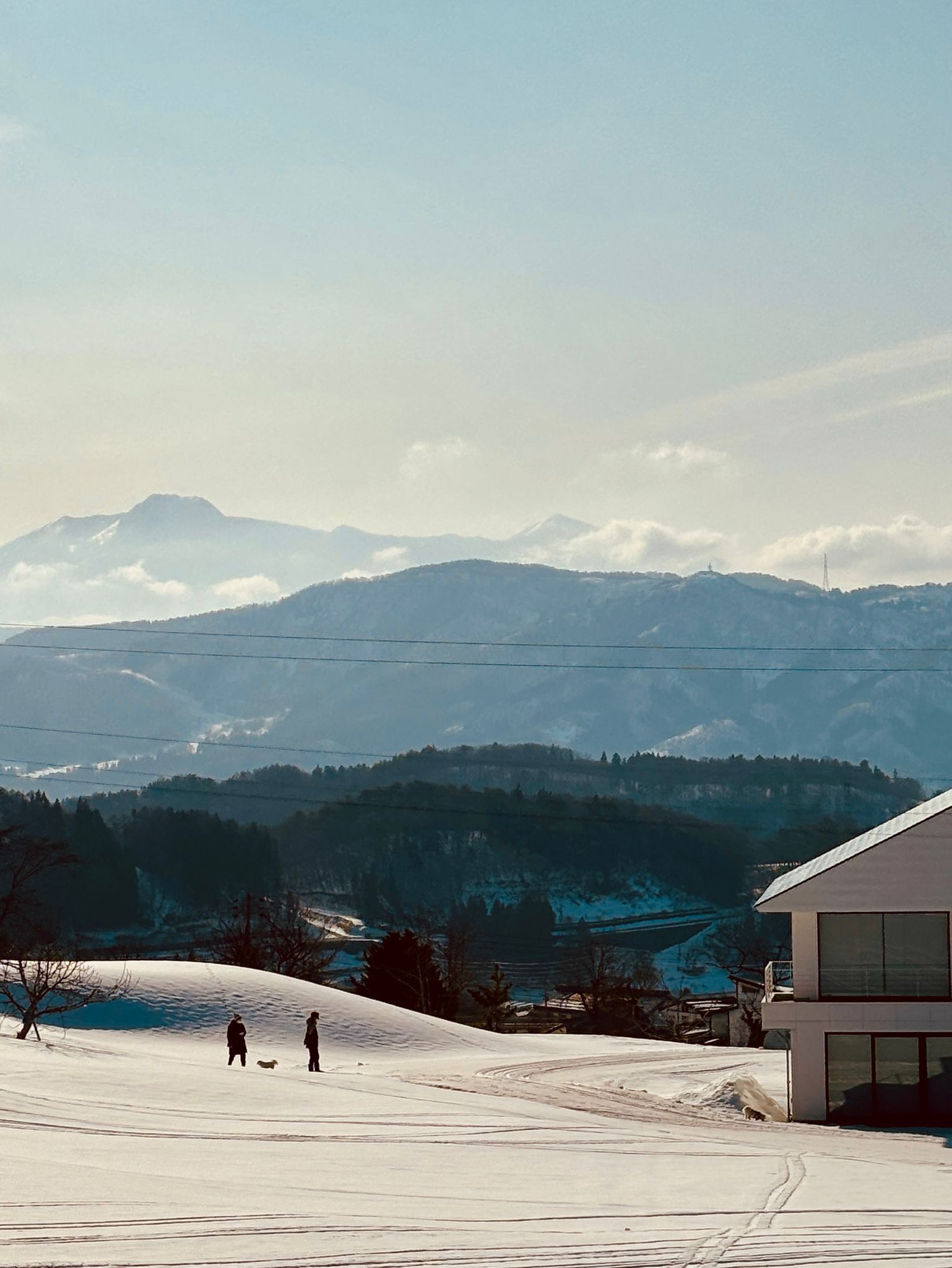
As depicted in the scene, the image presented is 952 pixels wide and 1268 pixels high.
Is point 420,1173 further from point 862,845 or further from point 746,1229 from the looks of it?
point 862,845

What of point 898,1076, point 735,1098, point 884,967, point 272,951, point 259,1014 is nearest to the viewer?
point 898,1076

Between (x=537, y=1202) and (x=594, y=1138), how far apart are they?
34.3ft

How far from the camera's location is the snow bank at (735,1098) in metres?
41.9

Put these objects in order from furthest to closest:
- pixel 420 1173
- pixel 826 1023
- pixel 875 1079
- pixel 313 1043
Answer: pixel 313 1043 < pixel 826 1023 < pixel 875 1079 < pixel 420 1173

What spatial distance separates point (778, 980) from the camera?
5481 cm

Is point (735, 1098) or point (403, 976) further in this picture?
point (403, 976)

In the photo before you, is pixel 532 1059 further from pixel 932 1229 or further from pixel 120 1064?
pixel 932 1229

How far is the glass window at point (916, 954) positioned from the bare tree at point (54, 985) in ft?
87.7

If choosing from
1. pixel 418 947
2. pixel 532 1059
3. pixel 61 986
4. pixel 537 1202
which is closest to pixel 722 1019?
pixel 418 947

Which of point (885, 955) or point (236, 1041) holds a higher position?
point (885, 955)

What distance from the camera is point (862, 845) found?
4297 cm

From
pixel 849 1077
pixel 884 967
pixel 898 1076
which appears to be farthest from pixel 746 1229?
pixel 884 967

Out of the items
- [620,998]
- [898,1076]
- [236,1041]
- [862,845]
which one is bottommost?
[620,998]

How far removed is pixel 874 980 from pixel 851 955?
941mm
